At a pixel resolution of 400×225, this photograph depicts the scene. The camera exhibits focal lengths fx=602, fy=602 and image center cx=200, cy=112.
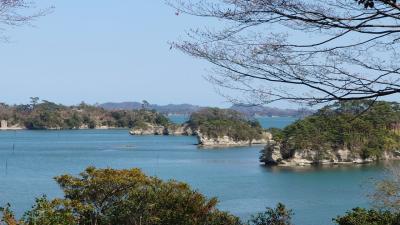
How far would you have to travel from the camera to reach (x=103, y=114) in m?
124

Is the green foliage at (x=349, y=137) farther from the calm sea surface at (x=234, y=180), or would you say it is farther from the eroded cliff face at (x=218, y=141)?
the eroded cliff face at (x=218, y=141)

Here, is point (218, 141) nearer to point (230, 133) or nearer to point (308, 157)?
point (230, 133)

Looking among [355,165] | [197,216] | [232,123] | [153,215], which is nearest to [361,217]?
[197,216]

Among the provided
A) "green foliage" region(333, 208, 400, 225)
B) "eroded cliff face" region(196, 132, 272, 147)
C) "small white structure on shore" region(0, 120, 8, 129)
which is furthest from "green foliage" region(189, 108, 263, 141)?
"green foliage" region(333, 208, 400, 225)

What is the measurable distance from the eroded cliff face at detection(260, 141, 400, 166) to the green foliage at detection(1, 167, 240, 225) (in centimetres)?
3703

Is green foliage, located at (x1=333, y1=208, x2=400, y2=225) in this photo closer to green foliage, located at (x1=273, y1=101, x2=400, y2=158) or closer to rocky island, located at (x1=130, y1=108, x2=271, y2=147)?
green foliage, located at (x1=273, y1=101, x2=400, y2=158)

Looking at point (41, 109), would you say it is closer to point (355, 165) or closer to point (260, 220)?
point (355, 165)

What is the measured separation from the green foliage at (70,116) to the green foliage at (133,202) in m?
95.3

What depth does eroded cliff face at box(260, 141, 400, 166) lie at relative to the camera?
47416 millimetres

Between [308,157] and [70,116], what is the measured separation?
7359 centimetres

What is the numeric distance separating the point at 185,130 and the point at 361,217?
303ft

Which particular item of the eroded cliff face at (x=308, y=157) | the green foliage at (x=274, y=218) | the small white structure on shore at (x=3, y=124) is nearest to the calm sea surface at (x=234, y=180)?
the eroded cliff face at (x=308, y=157)

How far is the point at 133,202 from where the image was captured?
10.1m

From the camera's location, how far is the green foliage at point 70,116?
110 meters
